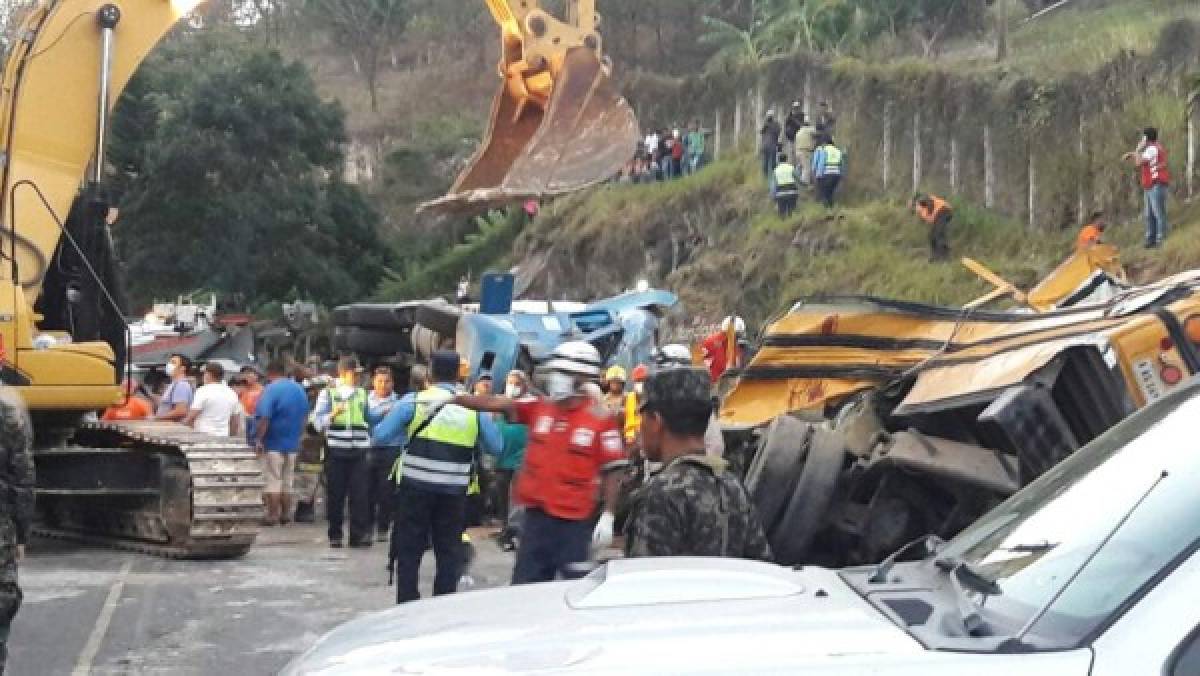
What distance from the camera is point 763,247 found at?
1138 inches

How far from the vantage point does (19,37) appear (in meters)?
13.3

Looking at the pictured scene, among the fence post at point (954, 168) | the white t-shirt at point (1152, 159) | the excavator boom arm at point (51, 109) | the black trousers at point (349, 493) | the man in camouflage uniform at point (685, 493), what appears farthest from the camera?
the fence post at point (954, 168)

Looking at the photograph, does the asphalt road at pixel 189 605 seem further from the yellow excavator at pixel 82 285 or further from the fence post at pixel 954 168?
the fence post at pixel 954 168

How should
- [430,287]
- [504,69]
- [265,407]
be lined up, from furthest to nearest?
[430,287]
[504,69]
[265,407]

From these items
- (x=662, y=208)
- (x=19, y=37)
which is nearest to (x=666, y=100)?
(x=662, y=208)

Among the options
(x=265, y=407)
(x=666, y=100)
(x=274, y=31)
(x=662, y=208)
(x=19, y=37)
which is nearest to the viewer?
(x=19, y=37)

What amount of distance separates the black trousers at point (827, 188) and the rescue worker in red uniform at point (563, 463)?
20629 millimetres

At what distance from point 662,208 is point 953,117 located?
6.91 metres

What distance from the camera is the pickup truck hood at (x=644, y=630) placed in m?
3.12

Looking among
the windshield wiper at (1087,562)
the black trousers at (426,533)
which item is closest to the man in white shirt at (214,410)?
the black trousers at (426,533)

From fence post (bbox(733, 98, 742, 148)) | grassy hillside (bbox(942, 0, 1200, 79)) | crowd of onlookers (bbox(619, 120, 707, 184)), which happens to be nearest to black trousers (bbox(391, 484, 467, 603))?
grassy hillside (bbox(942, 0, 1200, 79))

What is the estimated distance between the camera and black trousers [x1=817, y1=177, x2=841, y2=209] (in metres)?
28.5

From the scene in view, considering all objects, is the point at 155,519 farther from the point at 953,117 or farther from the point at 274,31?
the point at 274,31

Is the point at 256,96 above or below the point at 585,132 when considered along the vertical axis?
Answer: above
